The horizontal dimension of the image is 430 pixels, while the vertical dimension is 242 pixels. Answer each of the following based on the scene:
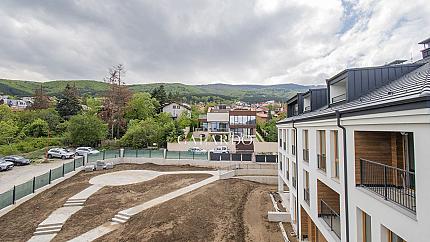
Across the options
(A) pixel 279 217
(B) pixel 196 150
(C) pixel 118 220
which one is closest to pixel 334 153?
(A) pixel 279 217

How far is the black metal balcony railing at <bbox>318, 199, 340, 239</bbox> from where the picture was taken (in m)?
9.14

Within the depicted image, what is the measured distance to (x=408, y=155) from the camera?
6461mm

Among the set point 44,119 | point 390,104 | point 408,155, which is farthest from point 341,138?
point 44,119

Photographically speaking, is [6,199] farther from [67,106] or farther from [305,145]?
[67,106]

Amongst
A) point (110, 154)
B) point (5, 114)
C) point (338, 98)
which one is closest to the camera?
point (338, 98)

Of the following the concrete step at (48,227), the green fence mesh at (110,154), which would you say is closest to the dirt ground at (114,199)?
the concrete step at (48,227)

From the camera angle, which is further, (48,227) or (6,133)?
(6,133)

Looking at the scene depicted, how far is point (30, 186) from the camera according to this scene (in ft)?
63.9

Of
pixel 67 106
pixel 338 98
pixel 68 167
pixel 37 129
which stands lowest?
pixel 68 167

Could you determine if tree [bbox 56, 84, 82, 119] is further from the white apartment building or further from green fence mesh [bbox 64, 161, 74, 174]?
the white apartment building

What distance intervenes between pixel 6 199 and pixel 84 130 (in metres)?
23.5

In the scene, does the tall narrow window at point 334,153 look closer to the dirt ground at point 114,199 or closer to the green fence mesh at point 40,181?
the dirt ground at point 114,199

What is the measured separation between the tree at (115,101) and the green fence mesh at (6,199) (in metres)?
29.6

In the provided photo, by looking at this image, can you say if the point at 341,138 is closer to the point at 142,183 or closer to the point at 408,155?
the point at 408,155
